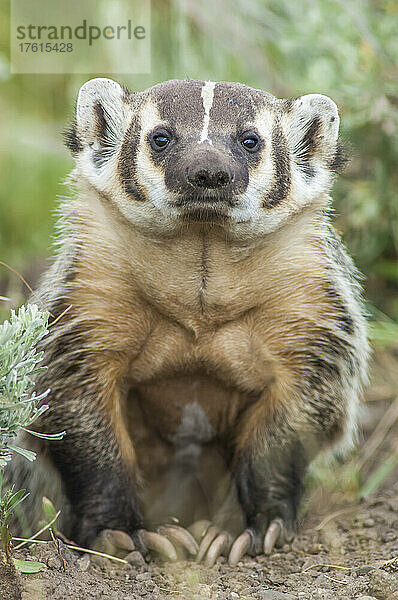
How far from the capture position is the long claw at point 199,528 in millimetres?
3350

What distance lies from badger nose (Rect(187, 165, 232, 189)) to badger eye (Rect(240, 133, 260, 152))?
31cm

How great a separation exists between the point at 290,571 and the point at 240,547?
24 centimetres

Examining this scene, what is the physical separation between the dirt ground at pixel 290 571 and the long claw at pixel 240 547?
30 mm

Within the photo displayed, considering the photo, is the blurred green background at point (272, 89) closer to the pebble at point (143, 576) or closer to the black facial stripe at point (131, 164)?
the black facial stripe at point (131, 164)

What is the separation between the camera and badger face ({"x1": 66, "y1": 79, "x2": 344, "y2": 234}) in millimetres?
2771

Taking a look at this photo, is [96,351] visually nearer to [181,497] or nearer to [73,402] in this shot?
[73,402]

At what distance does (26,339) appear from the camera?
7.85 feet

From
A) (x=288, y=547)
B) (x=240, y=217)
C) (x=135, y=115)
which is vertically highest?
(x=135, y=115)

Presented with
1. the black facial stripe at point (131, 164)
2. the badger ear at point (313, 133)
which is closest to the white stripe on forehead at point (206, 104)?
the black facial stripe at point (131, 164)

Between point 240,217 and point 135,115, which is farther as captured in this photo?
point 135,115

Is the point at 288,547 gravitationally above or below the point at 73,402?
below

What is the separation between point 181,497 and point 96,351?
2.90 ft

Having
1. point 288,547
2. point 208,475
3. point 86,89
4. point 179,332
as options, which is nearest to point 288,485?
point 288,547

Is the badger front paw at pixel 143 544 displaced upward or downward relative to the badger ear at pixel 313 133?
downward
